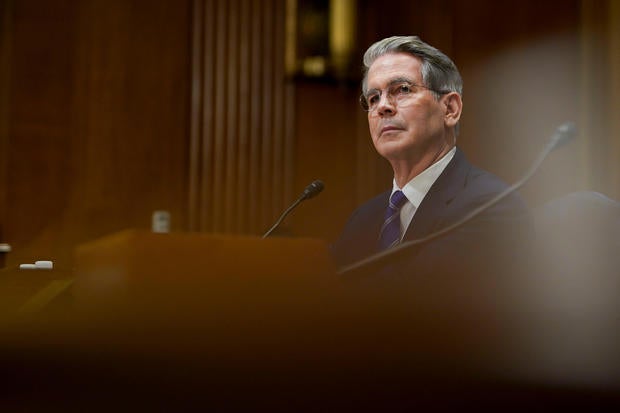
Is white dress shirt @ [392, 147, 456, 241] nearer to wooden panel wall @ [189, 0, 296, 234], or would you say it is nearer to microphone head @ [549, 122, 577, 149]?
microphone head @ [549, 122, 577, 149]

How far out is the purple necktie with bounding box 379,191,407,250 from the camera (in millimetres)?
1425

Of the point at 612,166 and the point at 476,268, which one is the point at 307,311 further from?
the point at 612,166

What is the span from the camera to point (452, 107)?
5.01ft

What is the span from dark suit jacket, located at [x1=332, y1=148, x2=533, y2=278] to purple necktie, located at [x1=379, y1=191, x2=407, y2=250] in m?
0.04

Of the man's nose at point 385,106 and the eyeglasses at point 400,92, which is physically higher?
the eyeglasses at point 400,92

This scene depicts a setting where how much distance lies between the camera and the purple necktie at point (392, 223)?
142 cm

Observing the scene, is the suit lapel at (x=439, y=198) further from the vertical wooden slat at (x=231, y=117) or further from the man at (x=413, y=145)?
the vertical wooden slat at (x=231, y=117)

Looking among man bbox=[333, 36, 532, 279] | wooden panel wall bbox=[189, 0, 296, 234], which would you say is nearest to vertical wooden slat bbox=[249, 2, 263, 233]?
wooden panel wall bbox=[189, 0, 296, 234]

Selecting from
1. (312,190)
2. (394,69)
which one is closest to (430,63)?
(394,69)

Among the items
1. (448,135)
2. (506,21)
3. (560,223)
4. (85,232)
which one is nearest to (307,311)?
(560,223)

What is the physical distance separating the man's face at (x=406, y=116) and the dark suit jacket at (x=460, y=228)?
7cm

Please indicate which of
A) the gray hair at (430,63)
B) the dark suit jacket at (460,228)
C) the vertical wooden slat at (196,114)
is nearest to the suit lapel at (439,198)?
the dark suit jacket at (460,228)

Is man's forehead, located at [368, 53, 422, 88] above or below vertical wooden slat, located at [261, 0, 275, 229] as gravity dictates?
below

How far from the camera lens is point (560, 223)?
128 centimetres
